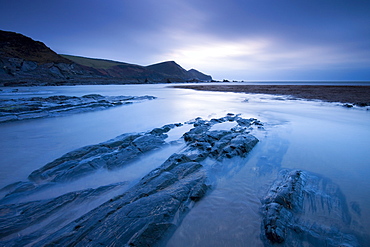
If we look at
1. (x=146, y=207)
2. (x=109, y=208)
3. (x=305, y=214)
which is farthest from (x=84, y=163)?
(x=305, y=214)

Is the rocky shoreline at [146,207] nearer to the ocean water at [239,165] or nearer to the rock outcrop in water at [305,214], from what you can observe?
the rock outcrop in water at [305,214]

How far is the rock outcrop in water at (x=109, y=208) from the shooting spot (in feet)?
6.28

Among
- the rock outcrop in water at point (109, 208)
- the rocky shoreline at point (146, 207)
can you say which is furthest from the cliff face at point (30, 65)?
the rocky shoreline at point (146, 207)

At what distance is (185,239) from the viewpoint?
2.02 metres

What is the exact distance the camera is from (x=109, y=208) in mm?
2318

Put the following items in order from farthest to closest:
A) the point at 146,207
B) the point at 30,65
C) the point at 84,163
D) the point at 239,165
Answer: the point at 30,65 → the point at 239,165 → the point at 84,163 → the point at 146,207

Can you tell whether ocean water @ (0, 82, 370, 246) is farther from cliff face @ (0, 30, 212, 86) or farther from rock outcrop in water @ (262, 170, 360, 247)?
cliff face @ (0, 30, 212, 86)

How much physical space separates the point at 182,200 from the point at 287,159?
307 cm

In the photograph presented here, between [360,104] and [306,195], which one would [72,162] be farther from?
[360,104]

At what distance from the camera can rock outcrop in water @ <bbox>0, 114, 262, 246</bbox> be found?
1913 mm

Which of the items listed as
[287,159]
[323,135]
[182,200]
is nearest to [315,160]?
[287,159]

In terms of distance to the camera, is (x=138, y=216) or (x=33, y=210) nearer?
(x=138, y=216)

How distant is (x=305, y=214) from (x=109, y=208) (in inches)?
111

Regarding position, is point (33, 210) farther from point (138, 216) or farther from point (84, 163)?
point (138, 216)
